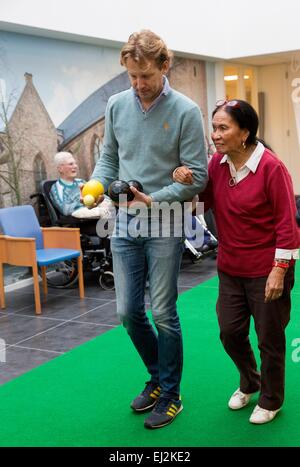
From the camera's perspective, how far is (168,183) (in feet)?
8.20

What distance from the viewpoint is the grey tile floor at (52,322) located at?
3.81 meters

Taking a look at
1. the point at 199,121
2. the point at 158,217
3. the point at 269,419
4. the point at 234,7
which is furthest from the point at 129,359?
the point at 234,7

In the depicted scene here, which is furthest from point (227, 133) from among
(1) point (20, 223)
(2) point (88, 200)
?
(1) point (20, 223)

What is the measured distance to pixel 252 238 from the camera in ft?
8.25

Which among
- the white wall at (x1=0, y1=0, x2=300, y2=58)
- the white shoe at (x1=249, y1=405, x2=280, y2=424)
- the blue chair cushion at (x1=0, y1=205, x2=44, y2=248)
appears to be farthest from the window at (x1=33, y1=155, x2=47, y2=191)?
the white shoe at (x1=249, y1=405, x2=280, y2=424)

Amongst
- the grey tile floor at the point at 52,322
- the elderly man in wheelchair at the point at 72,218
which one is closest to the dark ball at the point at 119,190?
the grey tile floor at the point at 52,322

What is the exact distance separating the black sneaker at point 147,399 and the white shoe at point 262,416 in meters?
0.49

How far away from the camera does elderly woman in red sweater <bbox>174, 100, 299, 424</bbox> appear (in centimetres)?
240

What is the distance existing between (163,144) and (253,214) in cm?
49

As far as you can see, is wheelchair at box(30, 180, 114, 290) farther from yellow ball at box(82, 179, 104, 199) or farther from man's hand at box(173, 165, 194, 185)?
man's hand at box(173, 165, 194, 185)

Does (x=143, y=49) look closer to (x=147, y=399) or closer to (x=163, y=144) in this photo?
(x=163, y=144)

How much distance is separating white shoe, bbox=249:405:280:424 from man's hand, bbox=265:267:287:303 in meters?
0.60

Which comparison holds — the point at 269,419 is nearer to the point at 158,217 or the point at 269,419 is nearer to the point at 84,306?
the point at 158,217
